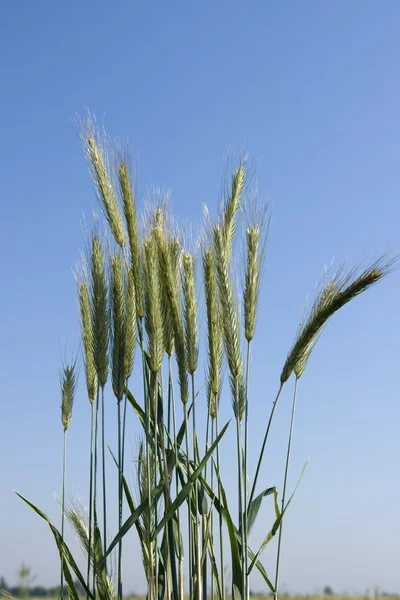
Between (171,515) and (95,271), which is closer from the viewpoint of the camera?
(171,515)

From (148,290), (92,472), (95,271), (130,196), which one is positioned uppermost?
(130,196)

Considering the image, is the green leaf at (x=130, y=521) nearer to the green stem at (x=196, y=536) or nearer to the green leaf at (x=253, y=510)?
the green stem at (x=196, y=536)

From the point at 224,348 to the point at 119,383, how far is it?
17.9 inches

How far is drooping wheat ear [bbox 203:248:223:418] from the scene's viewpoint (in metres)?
3.03

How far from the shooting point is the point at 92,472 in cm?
317

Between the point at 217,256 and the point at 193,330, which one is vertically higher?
the point at 217,256

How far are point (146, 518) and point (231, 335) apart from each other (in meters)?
0.76

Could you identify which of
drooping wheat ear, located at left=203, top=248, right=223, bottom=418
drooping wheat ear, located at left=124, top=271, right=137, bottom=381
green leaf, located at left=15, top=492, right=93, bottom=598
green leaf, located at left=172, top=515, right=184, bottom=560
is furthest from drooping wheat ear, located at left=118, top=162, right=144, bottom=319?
green leaf, located at left=15, top=492, right=93, bottom=598

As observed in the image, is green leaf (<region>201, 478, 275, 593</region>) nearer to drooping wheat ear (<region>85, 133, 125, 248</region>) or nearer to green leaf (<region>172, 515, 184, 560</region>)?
green leaf (<region>172, 515, 184, 560</region>)

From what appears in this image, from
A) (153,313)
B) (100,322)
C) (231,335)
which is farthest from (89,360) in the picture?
(231,335)

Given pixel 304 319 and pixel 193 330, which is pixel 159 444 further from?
pixel 304 319

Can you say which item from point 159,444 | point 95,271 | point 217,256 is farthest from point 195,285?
point 159,444

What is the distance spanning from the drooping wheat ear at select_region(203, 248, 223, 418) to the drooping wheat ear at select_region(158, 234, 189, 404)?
0.10m

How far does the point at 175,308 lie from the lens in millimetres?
2984
